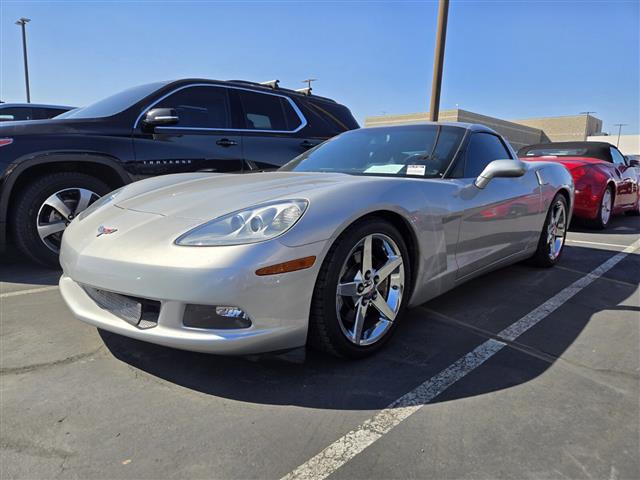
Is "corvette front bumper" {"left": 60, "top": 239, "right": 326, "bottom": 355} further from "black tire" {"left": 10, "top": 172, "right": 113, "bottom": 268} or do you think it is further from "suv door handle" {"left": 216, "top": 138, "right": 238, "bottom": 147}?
"suv door handle" {"left": 216, "top": 138, "right": 238, "bottom": 147}

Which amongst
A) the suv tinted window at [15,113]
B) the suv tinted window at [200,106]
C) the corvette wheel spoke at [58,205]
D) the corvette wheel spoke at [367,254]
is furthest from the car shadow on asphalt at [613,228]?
the suv tinted window at [15,113]

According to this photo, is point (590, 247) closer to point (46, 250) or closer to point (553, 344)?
point (553, 344)

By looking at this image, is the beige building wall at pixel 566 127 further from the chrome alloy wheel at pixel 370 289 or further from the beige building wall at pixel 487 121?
the chrome alloy wheel at pixel 370 289

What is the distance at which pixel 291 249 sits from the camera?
79.7 inches

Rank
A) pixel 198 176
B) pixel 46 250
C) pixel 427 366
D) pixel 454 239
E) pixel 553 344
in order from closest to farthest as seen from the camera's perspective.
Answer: pixel 427 366, pixel 553 344, pixel 454 239, pixel 198 176, pixel 46 250

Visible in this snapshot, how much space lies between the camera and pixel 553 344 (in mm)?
2729

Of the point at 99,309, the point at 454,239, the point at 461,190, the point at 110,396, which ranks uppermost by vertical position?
the point at 461,190

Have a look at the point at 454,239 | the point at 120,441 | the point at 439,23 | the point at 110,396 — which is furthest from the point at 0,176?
the point at 439,23

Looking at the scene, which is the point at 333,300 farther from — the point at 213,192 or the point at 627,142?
the point at 627,142

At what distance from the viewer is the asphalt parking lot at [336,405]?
1672mm

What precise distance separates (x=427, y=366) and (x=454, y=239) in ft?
2.88

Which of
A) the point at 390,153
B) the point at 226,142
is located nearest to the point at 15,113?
the point at 226,142

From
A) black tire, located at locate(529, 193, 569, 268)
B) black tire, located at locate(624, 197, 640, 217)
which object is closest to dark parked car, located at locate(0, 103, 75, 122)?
black tire, located at locate(529, 193, 569, 268)

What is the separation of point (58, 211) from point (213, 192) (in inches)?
85.2
